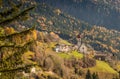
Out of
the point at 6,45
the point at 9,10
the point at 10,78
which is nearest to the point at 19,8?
the point at 9,10

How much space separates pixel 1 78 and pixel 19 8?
12.9 ft

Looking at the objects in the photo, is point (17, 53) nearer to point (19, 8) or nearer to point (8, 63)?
point (8, 63)

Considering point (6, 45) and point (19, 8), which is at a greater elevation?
point (19, 8)

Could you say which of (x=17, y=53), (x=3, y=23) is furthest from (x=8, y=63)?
(x=3, y=23)

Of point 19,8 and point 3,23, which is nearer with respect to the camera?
point 3,23

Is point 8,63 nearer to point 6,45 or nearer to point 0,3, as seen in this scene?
point 6,45

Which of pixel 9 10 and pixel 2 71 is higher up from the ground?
pixel 9 10

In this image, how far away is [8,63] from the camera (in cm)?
2159

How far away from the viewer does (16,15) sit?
67.7 feet

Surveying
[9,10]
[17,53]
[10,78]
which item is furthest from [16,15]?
[10,78]

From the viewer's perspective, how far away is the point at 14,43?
70.5 ft

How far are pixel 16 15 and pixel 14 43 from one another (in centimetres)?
169

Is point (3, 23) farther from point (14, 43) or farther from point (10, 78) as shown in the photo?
point (10, 78)

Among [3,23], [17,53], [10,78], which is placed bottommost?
[10,78]
